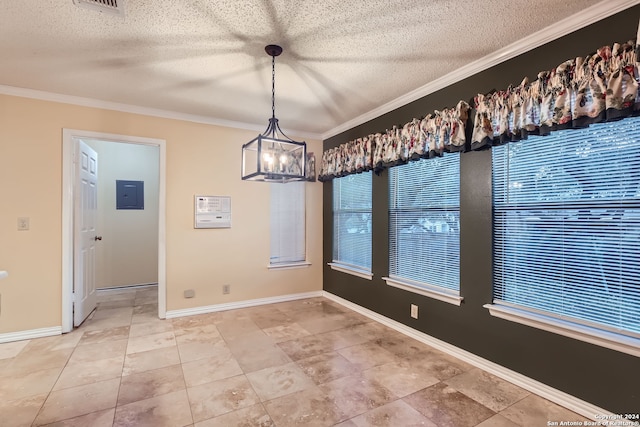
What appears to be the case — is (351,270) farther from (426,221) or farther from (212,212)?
(212,212)

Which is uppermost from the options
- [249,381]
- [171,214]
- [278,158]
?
[278,158]

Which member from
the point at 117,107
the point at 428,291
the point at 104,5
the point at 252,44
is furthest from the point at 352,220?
the point at 104,5

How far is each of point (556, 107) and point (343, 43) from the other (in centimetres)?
150

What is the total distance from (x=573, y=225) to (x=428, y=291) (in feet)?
4.36

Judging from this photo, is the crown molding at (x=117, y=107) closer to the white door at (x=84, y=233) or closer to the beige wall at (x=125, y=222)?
the white door at (x=84, y=233)

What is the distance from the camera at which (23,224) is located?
318 centimetres

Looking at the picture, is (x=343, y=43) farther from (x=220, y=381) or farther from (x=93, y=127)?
(x=93, y=127)

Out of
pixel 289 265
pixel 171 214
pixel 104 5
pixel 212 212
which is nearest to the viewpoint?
pixel 104 5

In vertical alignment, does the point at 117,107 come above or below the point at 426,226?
above

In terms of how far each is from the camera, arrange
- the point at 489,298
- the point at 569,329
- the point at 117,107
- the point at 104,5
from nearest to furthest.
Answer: the point at 104,5 → the point at 569,329 → the point at 489,298 → the point at 117,107

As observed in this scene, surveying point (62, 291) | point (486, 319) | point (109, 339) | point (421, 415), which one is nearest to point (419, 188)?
point (486, 319)

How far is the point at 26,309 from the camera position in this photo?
319 centimetres

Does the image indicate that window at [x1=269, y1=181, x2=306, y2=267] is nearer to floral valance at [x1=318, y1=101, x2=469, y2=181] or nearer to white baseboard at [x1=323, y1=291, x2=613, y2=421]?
floral valance at [x1=318, y1=101, x2=469, y2=181]

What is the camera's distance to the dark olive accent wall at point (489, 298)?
1.87 m
